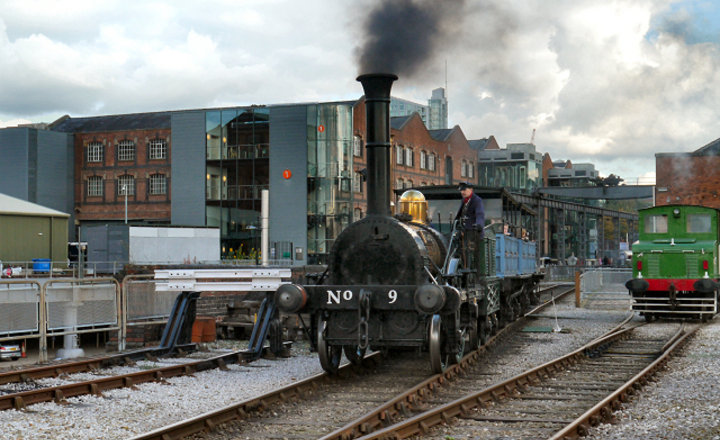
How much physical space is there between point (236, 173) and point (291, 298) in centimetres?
3689

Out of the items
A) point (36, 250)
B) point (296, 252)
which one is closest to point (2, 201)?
point (36, 250)

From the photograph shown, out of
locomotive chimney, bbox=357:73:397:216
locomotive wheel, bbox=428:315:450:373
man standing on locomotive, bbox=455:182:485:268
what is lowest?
locomotive wheel, bbox=428:315:450:373

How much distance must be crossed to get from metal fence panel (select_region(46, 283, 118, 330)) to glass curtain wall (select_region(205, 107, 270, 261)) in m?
28.8

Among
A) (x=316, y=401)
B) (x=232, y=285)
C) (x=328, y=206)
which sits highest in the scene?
(x=328, y=206)

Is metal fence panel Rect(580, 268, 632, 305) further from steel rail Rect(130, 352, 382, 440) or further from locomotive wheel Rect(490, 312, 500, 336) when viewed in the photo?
steel rail Rect(130, 352, 382, 440)

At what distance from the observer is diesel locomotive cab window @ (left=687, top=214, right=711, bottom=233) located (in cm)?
2200

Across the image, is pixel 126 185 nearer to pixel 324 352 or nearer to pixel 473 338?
pixel 473 338

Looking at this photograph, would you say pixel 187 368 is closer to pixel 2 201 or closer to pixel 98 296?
pixel 98 296

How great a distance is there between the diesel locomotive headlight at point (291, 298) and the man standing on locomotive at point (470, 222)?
9.69 feet

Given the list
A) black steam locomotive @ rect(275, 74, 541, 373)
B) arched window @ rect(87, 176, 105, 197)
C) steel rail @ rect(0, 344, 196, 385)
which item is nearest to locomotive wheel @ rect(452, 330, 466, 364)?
black steam locomotive @ rect(275, 74, 541, 373)

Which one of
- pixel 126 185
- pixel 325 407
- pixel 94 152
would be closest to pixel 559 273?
pixel 126 185

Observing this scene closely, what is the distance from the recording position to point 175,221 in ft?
160

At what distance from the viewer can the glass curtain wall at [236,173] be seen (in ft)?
152

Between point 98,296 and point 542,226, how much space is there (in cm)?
5046
